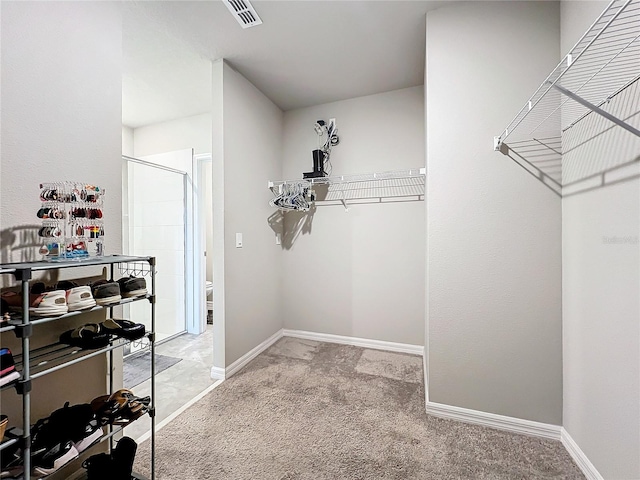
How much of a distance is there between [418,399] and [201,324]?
2559 mm

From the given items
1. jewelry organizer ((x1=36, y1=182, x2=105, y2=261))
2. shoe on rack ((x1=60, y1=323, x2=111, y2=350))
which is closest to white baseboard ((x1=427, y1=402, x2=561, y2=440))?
shoe on rack ((x1=60, y1=323, x2=111, y2=350))

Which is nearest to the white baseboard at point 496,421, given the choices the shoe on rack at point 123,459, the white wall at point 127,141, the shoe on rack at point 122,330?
the shoe on rack at point 123,459

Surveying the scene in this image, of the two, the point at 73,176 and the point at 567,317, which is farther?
the point at 567,317

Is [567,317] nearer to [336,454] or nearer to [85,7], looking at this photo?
[336,454]

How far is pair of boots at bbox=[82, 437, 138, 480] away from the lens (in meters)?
1.14

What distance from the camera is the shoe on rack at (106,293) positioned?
1.18 meters

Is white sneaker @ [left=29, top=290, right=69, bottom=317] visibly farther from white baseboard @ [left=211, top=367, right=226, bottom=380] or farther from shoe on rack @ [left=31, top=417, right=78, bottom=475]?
white baseboard @ [left=211, top=367, right=226, bottom=380]

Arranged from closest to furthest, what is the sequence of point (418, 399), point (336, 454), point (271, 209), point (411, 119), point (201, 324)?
point (336, 454) → point (418, 399) → point (411, 119) → point (271, 209) → point (201, 324)

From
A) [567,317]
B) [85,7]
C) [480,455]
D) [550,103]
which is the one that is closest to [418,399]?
[480,455]

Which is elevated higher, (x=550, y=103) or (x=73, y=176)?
(x=550, y=103)

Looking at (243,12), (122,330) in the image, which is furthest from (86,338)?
(243,12)

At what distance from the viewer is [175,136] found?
→ 353cm

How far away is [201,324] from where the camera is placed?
3418 millimetres

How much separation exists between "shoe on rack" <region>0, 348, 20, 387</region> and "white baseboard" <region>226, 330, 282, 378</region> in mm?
1524
